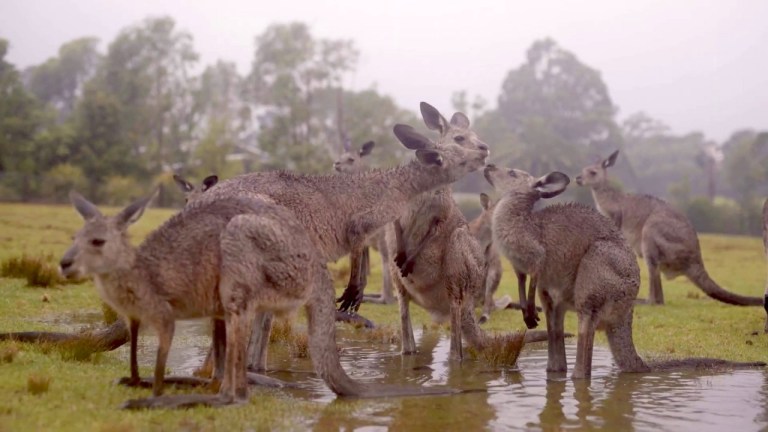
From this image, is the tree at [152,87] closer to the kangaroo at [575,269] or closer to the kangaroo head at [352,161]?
the kangaroo head at [352,161]

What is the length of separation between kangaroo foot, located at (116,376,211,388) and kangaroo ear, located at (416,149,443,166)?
3.06 metres

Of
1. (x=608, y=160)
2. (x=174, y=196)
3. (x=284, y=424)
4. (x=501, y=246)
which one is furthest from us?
(x=174, y=196)

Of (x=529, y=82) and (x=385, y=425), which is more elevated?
(x=529, y=82)

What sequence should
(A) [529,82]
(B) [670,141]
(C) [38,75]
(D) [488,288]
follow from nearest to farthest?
(D) [488,288] → (C) [38,75] → (A) [529,82] → (B) [670,141]

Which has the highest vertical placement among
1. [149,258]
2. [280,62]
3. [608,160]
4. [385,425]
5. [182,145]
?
[280,62]

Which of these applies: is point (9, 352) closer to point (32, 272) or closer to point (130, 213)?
point (130, 213)

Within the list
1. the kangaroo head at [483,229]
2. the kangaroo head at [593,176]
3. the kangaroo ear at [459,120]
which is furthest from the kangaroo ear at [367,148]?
the kangaroo ear at [459,120]

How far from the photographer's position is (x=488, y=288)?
12727 mm

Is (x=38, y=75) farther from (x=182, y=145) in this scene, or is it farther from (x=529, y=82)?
(x=529, y=82)

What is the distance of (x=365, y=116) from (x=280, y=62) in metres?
7.96

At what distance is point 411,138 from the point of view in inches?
340

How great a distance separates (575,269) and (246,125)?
6170cm

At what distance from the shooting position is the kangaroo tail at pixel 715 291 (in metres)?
12.6

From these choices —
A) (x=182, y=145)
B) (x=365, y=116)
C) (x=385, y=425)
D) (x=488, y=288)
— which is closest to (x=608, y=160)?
(x=488, y=288)
